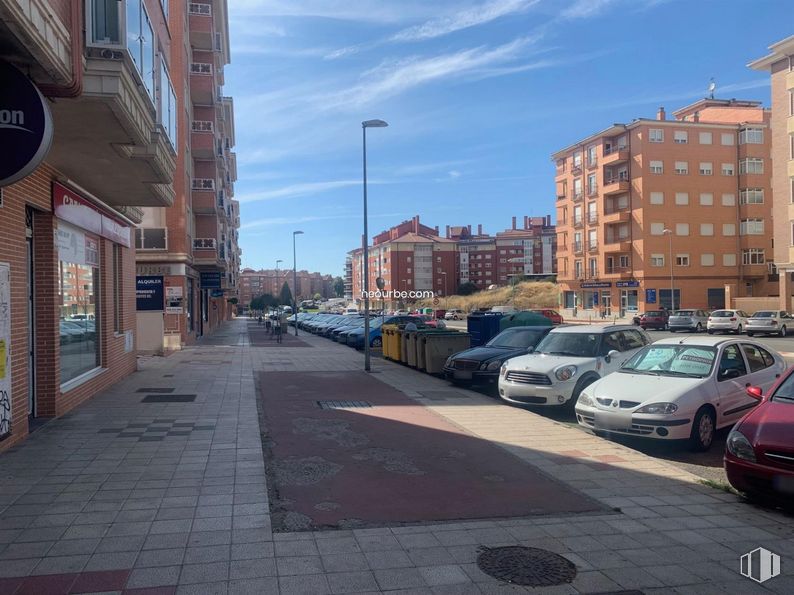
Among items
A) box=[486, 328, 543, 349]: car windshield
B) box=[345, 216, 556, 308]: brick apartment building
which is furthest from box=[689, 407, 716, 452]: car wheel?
box=[345, 216, 556, 308]: brick apartment building

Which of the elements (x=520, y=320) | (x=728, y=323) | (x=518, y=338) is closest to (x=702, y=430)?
(x=518, y=338)

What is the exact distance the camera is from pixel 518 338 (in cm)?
1452

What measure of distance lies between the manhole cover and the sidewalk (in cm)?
8

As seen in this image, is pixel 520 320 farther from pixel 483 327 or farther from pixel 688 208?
pixel 688 208

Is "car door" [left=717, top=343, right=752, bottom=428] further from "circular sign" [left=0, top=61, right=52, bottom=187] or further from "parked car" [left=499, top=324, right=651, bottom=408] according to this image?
"circular sign" [left=0, top=61, right=52, bottom=187]

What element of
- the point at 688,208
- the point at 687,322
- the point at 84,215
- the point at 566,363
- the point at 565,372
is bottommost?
the point at 687,322

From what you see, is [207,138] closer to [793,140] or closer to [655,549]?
[655,549]

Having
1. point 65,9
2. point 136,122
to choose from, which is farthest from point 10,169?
point 136,122

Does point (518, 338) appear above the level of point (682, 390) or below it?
above

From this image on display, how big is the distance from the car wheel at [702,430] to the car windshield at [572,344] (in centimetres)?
327

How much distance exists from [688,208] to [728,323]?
23118mm

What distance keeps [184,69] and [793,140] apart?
1430 inches

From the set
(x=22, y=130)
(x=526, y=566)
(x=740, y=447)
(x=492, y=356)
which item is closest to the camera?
(x=526, y=566)

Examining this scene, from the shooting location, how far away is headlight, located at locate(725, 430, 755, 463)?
5.79m
